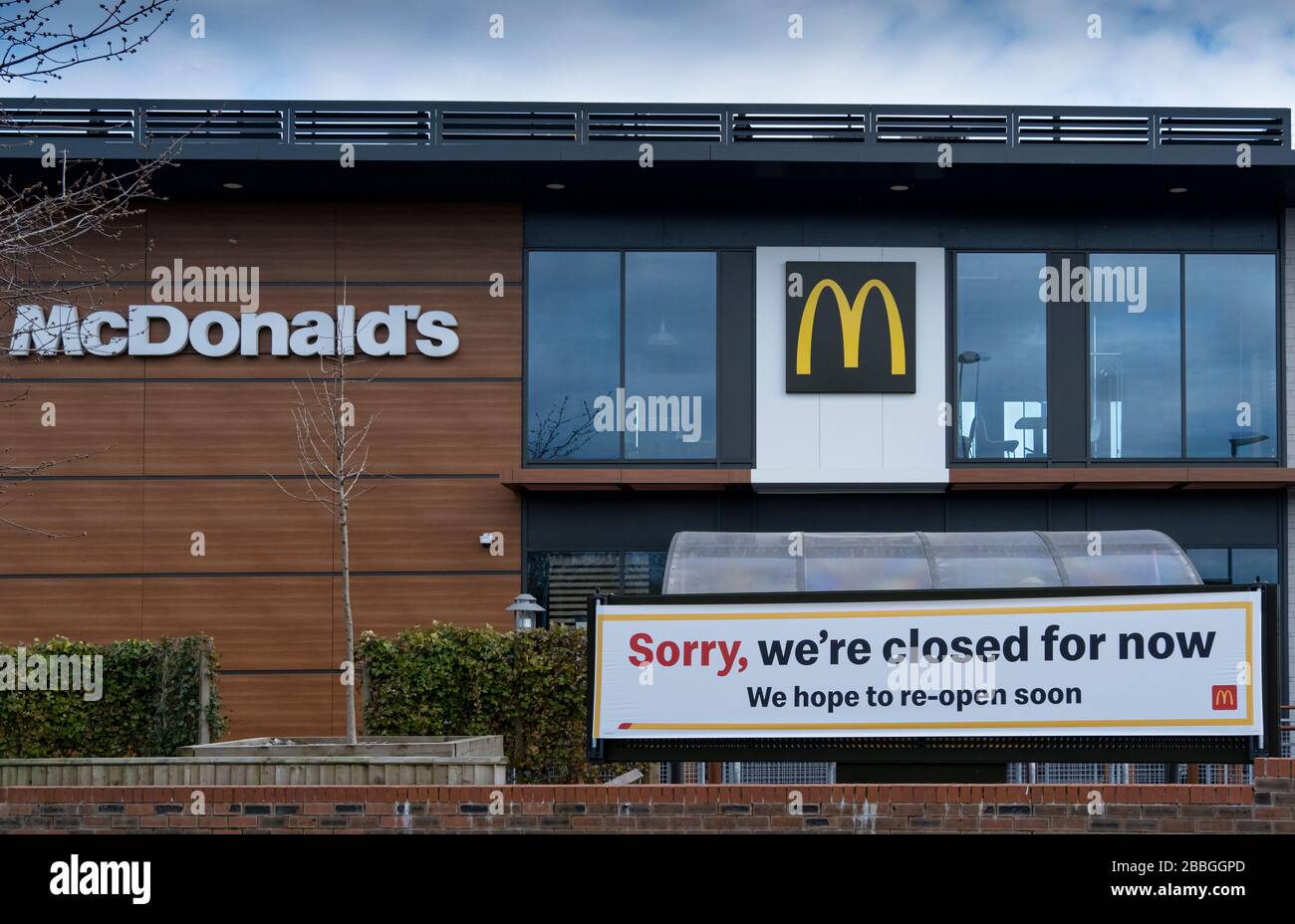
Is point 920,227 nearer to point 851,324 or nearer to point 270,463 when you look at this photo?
point 851,324

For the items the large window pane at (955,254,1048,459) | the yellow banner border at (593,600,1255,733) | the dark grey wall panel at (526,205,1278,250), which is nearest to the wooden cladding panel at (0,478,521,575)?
the dark grey wall panel at (526,205,1278,250)

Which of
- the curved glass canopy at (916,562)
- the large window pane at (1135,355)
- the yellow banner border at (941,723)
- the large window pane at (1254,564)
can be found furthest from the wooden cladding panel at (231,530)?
the large window pane at (1254,564)

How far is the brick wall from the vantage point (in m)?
9.73

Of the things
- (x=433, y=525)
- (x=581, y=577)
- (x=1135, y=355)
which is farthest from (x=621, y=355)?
(x=1135, y=355)

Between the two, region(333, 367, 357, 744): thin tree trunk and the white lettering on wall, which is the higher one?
the white lettering on wall

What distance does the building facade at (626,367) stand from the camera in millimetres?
17656

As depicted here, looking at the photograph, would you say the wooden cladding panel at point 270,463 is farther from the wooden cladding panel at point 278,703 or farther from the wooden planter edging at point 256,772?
the wooden planter edging at point 256,772

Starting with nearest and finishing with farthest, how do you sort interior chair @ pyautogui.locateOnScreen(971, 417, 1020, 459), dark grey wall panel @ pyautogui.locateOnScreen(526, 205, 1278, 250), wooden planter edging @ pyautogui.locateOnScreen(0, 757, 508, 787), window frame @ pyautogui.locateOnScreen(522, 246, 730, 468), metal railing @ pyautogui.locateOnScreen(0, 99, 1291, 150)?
wooden planter edging @ pyautogui.locateOnScreen(0, 757, 508, 787)
metal railing @ pyautogui.locateOnScreen(0, 99, 1291, 150)
window frame @ pyautogui.locateOnScreen(522, 246, 730, 468)
interior chair @ pyautogui.locateOnScreen(971, 417, 1020, 459)
dark grey wall panel @ pyautogui.locateOnScreen(526, 205, 1278, 250)

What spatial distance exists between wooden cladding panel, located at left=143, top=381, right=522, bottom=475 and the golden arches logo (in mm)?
3816

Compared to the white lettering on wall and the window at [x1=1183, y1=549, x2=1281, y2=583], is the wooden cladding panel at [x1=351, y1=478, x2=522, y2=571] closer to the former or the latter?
the white lettering on wall

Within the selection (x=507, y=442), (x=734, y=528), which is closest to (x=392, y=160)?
(x=507, y=442)

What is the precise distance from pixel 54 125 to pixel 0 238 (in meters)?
8.68

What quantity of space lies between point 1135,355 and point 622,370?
22.4ft

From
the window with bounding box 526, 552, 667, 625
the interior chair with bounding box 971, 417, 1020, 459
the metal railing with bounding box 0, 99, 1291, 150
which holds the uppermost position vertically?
the metal railing with bounding box 0, 99, 1291, 150
